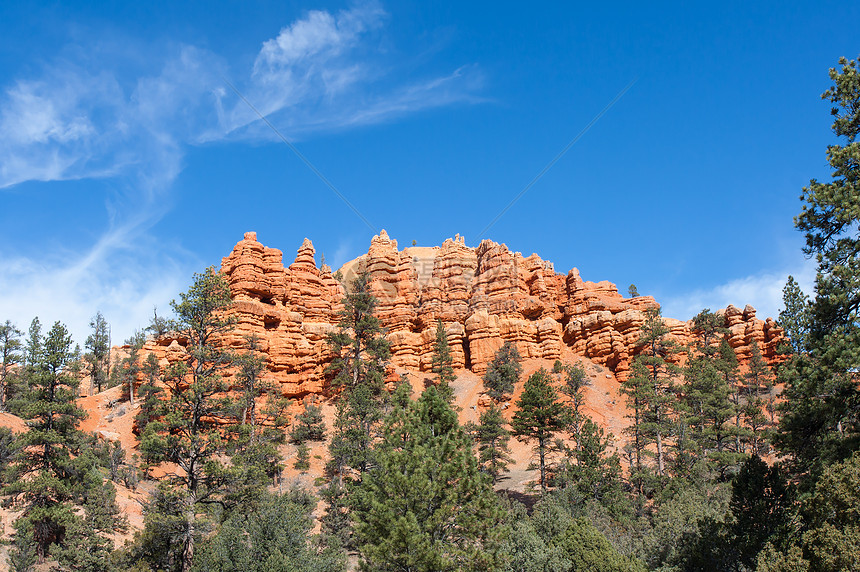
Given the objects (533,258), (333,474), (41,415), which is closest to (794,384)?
(41,415)

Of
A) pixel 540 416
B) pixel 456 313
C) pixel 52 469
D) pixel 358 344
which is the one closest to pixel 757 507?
pixel 540 416

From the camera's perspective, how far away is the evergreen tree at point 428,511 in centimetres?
2031

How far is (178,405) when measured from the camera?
25078 millimetres

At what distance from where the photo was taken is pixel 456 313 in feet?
255

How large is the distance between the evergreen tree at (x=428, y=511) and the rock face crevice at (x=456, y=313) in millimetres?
43650

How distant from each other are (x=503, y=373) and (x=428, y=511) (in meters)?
44.0

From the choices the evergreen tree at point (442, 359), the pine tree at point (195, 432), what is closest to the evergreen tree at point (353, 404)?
the evergreen tree at point (442, 359)

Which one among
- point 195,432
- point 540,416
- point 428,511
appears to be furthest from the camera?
point 540,416

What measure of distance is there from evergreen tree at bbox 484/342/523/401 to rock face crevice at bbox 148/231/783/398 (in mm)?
2587

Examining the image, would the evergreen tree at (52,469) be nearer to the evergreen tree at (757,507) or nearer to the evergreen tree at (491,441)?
the evergreen tree at (491,441)

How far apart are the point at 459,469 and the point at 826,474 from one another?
12.0 meters

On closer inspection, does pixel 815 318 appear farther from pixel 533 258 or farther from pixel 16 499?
pixel 533 258

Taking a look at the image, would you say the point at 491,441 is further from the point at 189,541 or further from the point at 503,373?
the point at 189,541

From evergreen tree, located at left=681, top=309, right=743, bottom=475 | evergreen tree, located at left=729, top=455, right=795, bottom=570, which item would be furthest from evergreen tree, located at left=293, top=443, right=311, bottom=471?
evergreen tree, located at left=729, top=455, right=795, bottom=570
